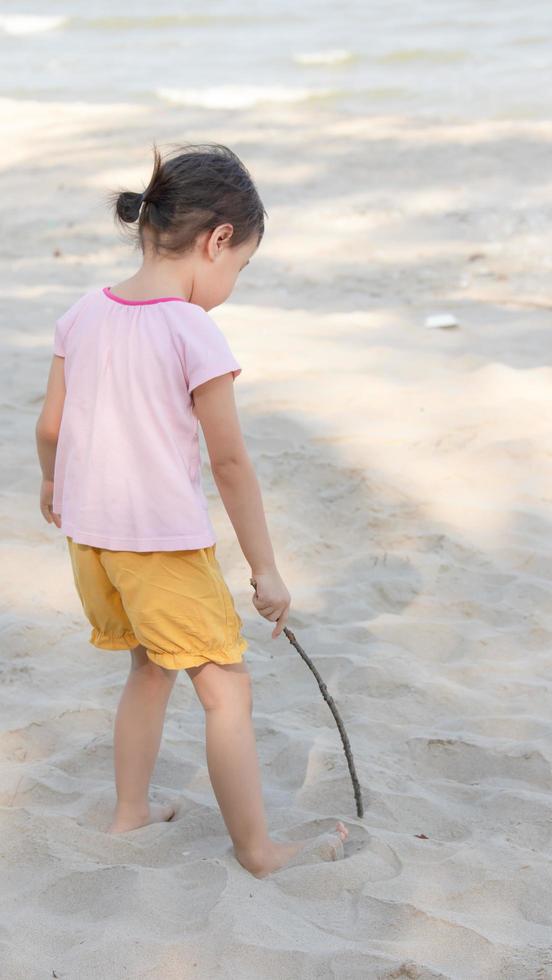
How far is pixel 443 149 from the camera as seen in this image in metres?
9.50

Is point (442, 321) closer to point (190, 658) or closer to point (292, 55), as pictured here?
point (190, 658)

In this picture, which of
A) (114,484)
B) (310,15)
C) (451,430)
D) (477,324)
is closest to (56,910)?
(114,484)

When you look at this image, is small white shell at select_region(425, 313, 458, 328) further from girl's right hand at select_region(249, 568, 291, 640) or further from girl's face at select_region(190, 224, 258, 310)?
girl's right hand at select_region(249, 568, 291, 640)

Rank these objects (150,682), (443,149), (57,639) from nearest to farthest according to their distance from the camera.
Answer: (150,682) → (57,639) → (443,149)

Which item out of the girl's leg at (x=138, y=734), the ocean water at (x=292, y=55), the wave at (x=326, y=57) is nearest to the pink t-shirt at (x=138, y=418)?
the girl's leg at (x=138, y=734)

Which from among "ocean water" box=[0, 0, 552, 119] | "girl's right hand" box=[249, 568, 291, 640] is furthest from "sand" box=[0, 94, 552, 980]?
"ocean water" box=[0, 0, 552, 119]

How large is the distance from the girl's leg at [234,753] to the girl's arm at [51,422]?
46cm

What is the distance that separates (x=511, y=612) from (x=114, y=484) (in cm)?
164

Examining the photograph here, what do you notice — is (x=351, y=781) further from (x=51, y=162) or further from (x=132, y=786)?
(x=51, y=162)

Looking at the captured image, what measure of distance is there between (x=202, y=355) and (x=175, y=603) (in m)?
0.45

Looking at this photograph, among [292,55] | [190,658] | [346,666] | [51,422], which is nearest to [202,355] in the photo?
[51,422]

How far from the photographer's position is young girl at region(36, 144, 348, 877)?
6.82 ft

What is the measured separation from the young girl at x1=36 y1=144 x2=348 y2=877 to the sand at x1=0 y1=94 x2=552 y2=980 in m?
0.29

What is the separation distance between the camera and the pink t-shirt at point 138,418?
206 centimetres
